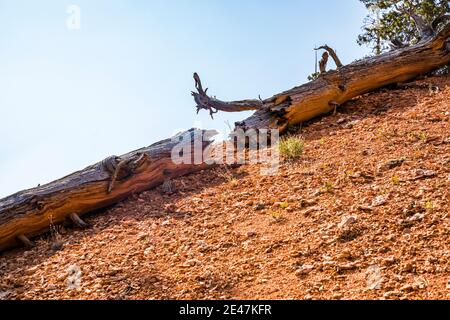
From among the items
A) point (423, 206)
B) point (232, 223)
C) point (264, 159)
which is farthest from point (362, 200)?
point (264, 159)

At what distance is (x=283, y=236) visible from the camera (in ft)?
13.7

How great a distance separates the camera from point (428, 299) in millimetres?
2914

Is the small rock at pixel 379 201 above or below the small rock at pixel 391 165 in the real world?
below

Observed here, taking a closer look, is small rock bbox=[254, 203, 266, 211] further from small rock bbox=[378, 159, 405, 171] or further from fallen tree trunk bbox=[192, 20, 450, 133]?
fallen tree trunk bbox=[192, 20, 450, 133]

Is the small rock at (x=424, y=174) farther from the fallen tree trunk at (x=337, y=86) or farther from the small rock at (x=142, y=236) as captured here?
the fallen tree trunk at (x=337, y=86)

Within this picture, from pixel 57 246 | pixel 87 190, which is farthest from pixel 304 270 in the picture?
pixel 87 190

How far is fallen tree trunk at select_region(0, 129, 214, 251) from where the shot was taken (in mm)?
5340

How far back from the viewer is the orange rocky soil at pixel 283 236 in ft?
11.2

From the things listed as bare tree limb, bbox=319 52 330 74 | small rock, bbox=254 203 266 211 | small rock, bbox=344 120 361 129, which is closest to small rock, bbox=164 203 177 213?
small rock, bbox=254 203 266 211

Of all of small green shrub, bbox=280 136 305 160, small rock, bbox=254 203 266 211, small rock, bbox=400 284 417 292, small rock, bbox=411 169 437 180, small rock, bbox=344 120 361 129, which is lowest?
small rock, bbox=400 284 417 292

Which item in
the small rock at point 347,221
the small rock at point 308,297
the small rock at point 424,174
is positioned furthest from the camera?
the small rock at point 424,174

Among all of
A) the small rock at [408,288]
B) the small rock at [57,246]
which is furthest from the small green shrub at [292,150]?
the small rock at [408,288]

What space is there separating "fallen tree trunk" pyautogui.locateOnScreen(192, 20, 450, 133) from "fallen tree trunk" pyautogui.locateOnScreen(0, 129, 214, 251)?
1.40m

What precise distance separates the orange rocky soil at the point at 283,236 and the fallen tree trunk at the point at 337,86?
4.41ft
